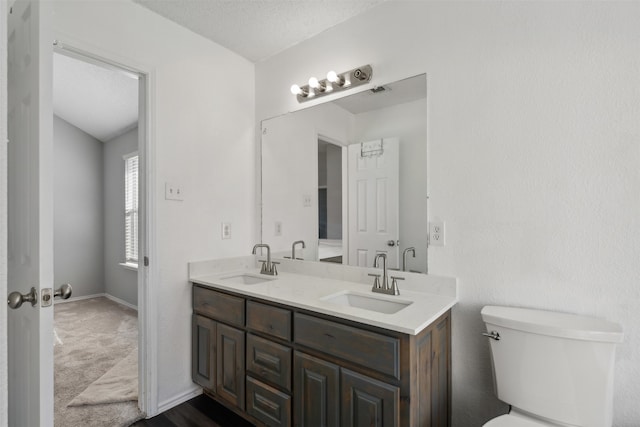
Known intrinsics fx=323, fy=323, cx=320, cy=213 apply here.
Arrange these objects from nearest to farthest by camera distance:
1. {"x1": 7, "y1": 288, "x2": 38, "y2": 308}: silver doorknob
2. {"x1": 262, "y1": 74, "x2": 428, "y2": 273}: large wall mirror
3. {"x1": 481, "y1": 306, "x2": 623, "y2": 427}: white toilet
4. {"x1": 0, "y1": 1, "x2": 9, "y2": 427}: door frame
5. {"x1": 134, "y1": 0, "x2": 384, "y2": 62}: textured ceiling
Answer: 1. {"x1": 0, "y1": 1, "x2": 9, "y2": 427}: door frame
2. {"x1": 7, "y1": 288, "x2": 38, "y2": 308}: silver doorknob
3. {"x1": 481, "y1": 306, "x2": 623, "y2": 427}: white toilet
4. {"x1": 262, "y1": 74, "x2": 428, "y2": 273}: large wall mirror
5. {"x1": 134, "y1": 0, "x2": 384, "y2": 62}: textured ceiling

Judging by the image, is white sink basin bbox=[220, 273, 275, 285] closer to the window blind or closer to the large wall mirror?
the large wall mirror

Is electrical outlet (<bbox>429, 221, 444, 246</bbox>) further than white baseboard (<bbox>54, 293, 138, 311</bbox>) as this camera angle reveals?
No

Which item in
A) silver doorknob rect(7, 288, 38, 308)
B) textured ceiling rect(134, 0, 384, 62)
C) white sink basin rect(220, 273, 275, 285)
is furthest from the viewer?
white sink basin rect(220, 273, 275, 285)

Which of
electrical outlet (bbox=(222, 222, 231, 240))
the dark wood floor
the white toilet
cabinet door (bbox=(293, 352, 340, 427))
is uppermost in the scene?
electrical outlet (bbox=(222, 222, 231, 240))

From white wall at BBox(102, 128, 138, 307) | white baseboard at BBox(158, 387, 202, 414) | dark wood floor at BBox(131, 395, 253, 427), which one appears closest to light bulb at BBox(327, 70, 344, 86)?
dark wood floor at BBox(131, 395, 253, 427)

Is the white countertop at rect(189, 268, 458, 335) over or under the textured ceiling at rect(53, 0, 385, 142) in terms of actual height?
under

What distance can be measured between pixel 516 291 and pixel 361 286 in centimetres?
80

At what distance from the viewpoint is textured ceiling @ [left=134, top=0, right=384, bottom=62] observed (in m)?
1.95

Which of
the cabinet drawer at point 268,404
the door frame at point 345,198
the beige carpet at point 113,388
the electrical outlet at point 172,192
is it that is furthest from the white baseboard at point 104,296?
the door frame at point 345,198

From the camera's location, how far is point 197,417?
78.4 inches

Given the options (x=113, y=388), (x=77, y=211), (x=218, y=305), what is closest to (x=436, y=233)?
(x=218, y=305)

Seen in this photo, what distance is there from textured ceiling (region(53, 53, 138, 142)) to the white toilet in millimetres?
3172

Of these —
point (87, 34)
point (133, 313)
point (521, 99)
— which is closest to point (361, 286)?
point (521, 99)

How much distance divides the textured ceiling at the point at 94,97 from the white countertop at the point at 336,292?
6.79 ft
